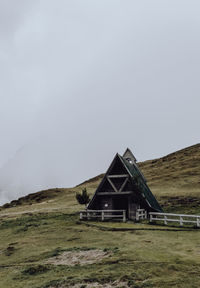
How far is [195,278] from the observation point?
16.4 meters

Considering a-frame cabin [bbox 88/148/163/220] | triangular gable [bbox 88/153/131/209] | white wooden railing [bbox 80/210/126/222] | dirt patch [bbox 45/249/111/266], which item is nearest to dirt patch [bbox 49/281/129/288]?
dirt patch [bbox 45/249/111/266]

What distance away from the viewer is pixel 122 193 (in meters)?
39.2

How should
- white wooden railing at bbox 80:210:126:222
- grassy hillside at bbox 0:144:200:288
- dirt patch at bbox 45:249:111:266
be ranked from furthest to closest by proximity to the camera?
white wooden railing at bbox 80:210:126:222 → dirt patch at bbox 45:249:111:266 → grassy hillside at bbox 0:144:200:288

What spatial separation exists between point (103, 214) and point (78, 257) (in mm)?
15413

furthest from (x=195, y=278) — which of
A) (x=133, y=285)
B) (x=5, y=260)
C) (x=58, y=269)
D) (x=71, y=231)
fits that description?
(x=71, y=231)

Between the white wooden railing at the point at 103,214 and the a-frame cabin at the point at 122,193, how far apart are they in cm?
60

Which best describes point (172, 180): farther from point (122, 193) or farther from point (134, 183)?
point (134, 183)

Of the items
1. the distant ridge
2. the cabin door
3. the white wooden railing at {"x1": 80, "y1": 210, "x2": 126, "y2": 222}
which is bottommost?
the white wooden railing at {"x1": 80, "y1": 210, "x2": 126, "y2": 222}

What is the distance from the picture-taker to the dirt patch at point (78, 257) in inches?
855

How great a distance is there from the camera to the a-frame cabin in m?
39.0

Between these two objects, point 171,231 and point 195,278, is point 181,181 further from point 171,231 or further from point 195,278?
point 195,278

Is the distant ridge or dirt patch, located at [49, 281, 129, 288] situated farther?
the distant ridge

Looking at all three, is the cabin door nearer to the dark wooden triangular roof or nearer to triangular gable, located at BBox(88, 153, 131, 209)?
triangular gable, located at BBox(88, 153, 131, 209)

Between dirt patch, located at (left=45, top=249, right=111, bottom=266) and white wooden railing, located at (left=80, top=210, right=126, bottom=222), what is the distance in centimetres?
1355
